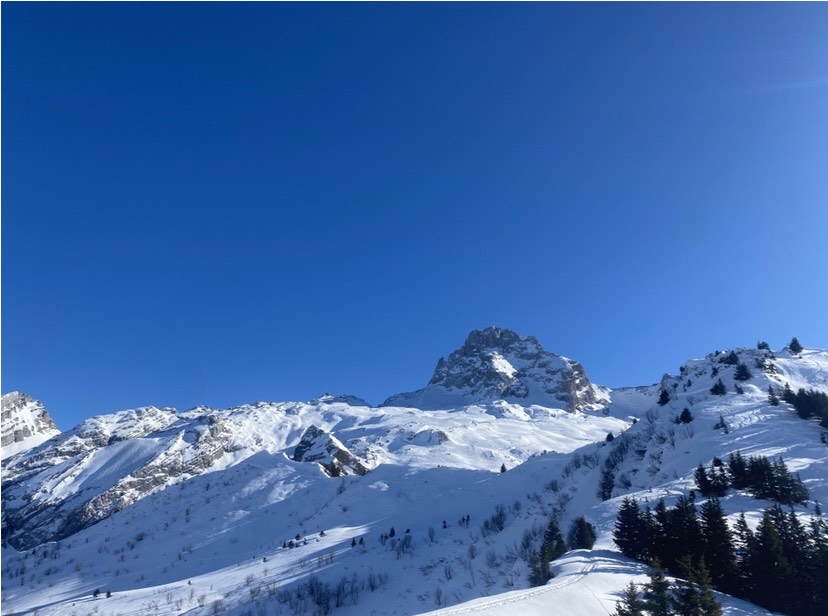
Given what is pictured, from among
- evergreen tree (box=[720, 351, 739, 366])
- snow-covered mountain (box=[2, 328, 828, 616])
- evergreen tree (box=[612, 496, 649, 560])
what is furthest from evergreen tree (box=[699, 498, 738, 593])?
evergreen tree (box=[720, 351, 739, 366])

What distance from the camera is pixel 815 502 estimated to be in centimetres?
4659

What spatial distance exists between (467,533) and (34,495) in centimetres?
18947

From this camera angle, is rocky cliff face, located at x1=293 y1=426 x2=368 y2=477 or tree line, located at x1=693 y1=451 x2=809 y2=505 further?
rocky cliff face, located at x1=293 y1=426 x2=368 y2=477

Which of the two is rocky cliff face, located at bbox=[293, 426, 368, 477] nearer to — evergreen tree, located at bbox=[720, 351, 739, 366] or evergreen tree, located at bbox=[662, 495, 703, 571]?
evergreen tree, located at bbox=[720, 351, 739, 366]

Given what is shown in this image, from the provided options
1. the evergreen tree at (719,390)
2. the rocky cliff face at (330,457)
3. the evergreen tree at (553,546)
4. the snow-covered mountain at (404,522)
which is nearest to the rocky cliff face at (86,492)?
the snow-covered mountain at (404,522)

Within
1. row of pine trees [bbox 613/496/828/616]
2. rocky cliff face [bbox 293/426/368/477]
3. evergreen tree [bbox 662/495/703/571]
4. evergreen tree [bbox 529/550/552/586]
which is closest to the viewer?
row of pine trees [bbox 613/496/828/616]

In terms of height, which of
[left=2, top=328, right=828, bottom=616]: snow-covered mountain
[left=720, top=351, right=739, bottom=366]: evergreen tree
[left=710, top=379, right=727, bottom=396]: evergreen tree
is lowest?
[left=2, top=328, right=828, bottom=616]: snow-covered mountain

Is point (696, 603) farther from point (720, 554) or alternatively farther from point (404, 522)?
point (404, 522)

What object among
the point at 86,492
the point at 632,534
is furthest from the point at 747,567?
the point at 86,492

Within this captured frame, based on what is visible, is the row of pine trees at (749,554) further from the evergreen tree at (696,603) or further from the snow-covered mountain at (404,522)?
the evergreen tree at (696,603)

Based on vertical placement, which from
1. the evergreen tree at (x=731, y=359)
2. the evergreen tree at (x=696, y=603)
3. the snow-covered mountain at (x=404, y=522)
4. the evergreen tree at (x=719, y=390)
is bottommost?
the snow-covered mountain at (x=404, y=522)

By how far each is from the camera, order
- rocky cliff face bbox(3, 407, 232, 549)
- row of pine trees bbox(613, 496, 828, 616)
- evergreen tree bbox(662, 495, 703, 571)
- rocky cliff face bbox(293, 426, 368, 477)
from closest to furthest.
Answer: row of pine trees bbox(613, 496, 828, 616), evergreen tree bbox(662, 495, 703, 571), rocky cliff face bbox(293, 426, 368, 477), rocky cliff face bbox(3, 407, 232, 549)

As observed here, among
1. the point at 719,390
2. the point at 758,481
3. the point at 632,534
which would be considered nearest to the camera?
the point at 632,534

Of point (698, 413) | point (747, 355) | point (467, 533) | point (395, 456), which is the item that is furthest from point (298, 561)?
point (747, 355)
